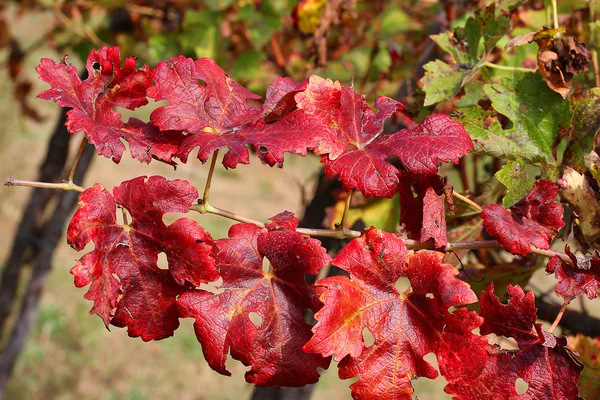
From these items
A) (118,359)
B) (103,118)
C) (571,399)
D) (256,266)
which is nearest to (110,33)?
(103,118)

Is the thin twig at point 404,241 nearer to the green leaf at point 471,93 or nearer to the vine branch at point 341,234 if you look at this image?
the vine branch at point 341,234

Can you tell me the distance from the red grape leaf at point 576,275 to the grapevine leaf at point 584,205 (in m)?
0.05

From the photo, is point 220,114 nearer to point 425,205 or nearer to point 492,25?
point 425,205

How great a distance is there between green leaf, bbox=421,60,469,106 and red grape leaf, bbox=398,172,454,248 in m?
0.17

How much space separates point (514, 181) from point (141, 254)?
18.3 inches

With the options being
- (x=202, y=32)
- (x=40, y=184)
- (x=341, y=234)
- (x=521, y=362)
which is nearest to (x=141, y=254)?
(x=40, y=184)

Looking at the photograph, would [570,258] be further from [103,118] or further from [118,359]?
[118,359]

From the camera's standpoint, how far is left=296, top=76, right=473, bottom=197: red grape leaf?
703 millimetres

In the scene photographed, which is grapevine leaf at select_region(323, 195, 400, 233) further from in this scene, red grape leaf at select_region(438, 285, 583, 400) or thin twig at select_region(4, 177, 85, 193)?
thin twig at select_region(4, 177, 85, 193)

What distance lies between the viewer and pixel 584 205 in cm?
77

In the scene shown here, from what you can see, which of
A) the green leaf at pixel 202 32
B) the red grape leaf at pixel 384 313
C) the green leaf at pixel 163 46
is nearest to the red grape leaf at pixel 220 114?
the red grape leaf at pixel 384 313

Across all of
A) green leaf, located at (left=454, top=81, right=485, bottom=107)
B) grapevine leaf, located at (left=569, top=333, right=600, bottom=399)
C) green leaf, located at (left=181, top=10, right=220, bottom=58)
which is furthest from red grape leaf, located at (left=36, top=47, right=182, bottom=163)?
green leaf, located at (left=181, top=10, right=220, bottom=58)

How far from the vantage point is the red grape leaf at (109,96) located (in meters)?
0.75

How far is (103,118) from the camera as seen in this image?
789 mm
